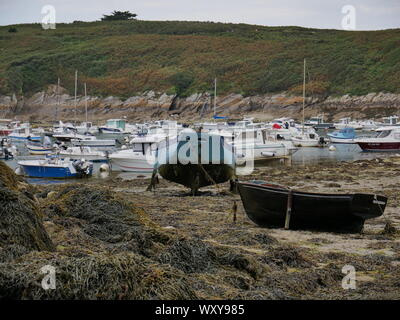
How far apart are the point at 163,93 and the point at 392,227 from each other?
82170 mm

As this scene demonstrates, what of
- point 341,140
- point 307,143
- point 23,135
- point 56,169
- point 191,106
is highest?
point 191,106

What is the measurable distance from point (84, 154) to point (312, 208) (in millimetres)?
26122

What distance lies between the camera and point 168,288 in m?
6.04

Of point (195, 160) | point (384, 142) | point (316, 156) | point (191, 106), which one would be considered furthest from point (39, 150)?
point (191, 106)

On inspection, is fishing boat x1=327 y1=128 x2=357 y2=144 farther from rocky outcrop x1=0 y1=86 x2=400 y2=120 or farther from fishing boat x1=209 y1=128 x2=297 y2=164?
rocky outcrop x1=0 y1=86 x2=400 y2=120

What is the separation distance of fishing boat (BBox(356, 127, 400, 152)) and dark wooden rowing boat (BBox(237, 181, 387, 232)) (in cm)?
3170

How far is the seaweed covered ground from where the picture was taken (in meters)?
5.93

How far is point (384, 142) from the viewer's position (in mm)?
42250

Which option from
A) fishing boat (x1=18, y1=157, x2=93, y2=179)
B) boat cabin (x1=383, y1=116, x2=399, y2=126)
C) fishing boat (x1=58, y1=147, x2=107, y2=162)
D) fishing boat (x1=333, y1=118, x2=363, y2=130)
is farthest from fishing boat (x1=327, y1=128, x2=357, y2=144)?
fishing boat (x1=18, y1=157, x2=93, y2=179)

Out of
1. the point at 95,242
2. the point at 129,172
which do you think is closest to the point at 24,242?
the point at 95,242

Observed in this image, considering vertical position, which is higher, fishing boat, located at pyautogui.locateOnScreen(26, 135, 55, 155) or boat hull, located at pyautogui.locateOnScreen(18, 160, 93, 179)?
fishing boat, located at pyautogui.locateOnScreen(26, 135, 55, 155)

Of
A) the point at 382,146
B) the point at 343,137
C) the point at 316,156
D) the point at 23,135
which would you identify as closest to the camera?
the point at 316,156

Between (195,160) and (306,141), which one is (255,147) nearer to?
(306,141)
